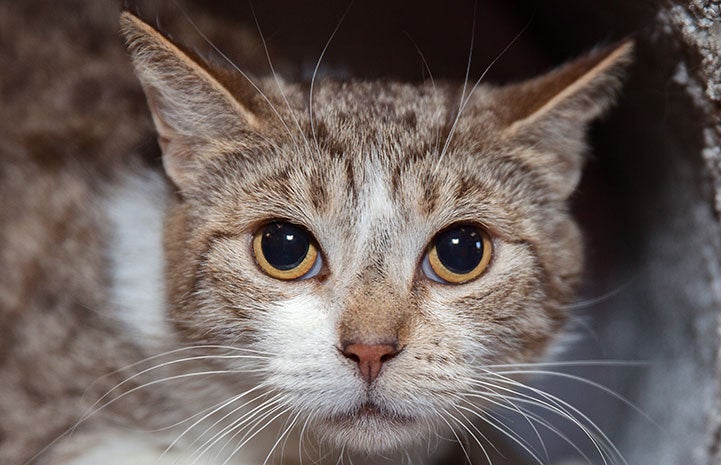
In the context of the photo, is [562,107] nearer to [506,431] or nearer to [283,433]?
[506,431]

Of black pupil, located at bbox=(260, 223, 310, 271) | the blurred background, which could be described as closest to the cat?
black pupil, located at bbox=(260, 223, 310, 271)

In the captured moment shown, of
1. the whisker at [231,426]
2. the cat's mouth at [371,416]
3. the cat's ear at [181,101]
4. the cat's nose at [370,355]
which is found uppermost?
the cat's ear at [181,101]

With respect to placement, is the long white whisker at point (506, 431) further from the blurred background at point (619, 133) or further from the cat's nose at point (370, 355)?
the blurred background at point (619, 133)

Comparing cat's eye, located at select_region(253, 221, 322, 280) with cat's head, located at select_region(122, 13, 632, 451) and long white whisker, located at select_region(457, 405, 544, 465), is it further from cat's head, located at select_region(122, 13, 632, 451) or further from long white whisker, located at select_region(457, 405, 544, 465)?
long white whisker, located at select_region(457, 405, 544, 465)

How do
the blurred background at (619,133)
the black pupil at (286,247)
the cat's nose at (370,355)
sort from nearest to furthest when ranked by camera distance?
the cat's nose at (370,355) < the black pupil at (286,247) < the blurred background at (619,133)

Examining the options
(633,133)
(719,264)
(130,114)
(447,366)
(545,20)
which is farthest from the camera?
(545,20)

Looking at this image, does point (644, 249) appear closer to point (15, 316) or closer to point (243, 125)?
point (243, 125)

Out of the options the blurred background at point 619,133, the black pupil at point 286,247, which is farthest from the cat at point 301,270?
the blurred background at point 619,133

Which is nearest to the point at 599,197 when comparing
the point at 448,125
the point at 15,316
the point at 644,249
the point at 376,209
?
the point at 644,249
